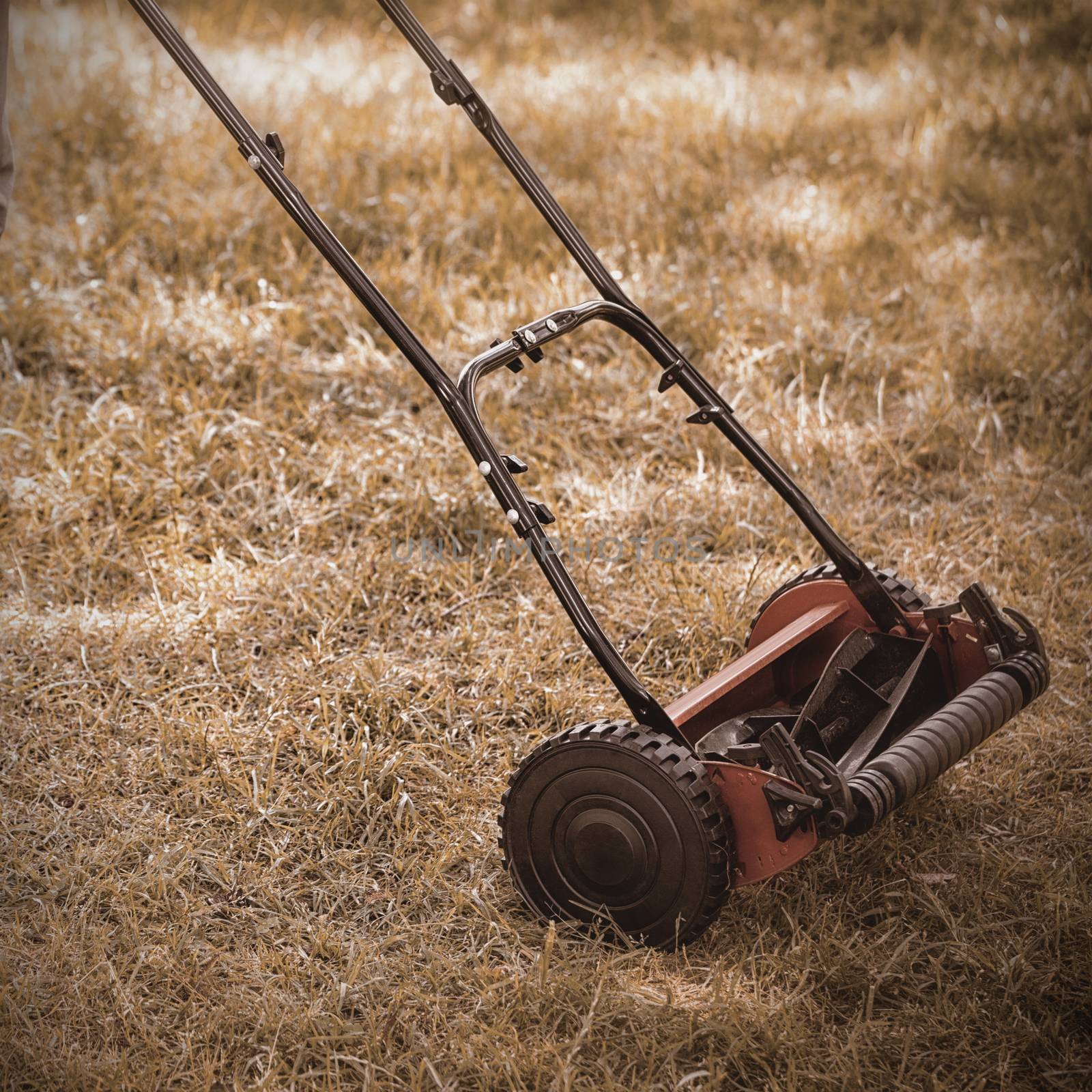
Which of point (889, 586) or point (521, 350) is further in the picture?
point (889, 586)

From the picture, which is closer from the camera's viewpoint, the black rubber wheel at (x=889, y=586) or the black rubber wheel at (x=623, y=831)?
the black rubber wheel at (x=623, y=831)

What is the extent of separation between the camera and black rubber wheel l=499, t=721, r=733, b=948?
78.5 inches

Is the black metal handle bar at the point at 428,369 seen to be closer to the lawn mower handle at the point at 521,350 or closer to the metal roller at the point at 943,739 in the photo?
the lawn mower handle at the point at 521,350

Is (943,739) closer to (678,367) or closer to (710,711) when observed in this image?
(710,711)

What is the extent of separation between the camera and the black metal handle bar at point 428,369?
82.4 inches

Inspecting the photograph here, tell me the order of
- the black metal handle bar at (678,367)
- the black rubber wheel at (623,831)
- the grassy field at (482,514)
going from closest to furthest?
the black rubber wheel at (623,831) < the grassy field at (482,514) < the black metal handle bar at (678,367)

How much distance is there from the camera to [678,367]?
2.49 meters

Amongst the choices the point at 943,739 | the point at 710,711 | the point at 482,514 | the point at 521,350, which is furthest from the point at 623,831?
the point at 482,514

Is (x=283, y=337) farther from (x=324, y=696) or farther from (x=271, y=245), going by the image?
(x=324, y=696)

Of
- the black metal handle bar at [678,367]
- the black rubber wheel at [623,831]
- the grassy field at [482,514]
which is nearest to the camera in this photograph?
the black rubber wheel at [623,831]

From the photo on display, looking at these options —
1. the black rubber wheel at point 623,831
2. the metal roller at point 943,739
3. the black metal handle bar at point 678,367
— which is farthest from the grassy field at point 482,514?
the black metal handle bar at point 678,367

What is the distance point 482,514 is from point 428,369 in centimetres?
121

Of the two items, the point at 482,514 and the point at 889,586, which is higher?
the point at 889,586

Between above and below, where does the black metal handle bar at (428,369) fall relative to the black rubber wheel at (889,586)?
above
